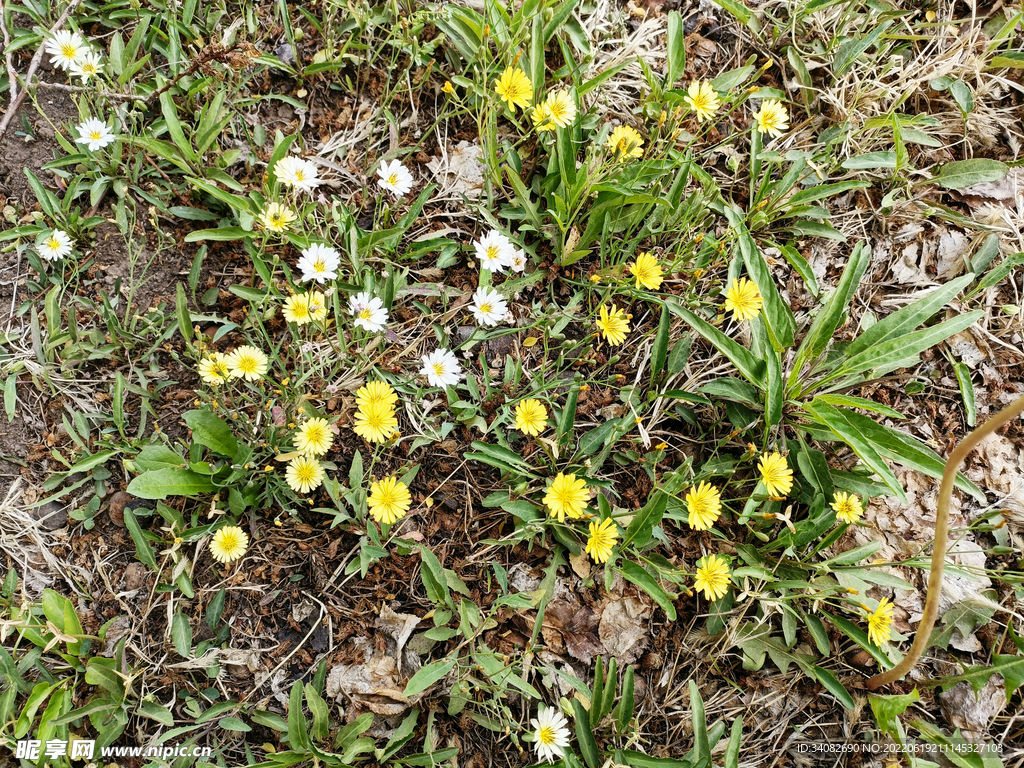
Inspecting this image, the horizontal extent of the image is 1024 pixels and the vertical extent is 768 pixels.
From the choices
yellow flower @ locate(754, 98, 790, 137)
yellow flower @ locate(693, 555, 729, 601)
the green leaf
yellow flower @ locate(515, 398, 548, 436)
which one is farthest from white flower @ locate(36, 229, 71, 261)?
the green leaf

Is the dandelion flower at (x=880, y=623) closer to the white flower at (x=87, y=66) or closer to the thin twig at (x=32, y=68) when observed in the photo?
the white flower at (x=87, y=66)

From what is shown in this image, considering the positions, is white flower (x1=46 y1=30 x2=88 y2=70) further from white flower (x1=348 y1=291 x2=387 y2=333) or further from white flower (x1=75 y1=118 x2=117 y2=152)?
white flower (x1=348 y1=291 x2=387 y2=333)

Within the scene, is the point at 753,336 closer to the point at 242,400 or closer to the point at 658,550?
the point at 658,550

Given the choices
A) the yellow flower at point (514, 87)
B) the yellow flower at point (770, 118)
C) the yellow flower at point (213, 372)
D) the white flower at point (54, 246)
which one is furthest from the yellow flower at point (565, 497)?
the white flower at point (54, 246)

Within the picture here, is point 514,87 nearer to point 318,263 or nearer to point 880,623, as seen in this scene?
point 318,263

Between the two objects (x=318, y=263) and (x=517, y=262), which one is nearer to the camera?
(x=318, y=263)

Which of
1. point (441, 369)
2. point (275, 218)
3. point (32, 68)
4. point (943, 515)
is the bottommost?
point (441, 369)

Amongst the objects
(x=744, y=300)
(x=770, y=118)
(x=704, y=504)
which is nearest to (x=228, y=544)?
(x=704, y=504)
